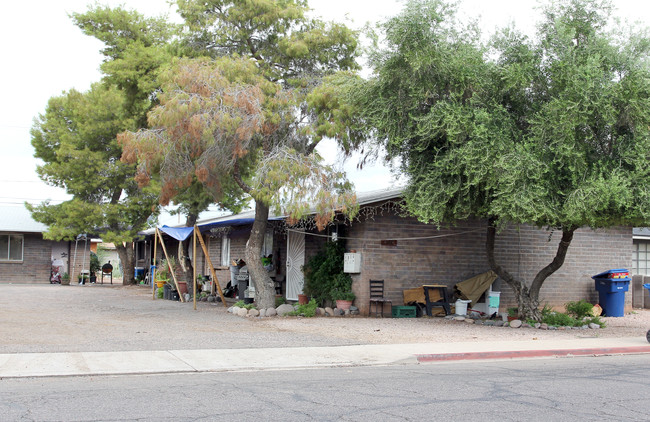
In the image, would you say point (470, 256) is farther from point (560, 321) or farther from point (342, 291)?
point (342, 291)

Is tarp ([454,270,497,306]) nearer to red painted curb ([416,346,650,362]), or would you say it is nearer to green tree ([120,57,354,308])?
green tree ([120,57,354,308])

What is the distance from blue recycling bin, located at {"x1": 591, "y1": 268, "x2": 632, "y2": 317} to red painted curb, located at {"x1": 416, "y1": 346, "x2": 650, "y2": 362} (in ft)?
23.5

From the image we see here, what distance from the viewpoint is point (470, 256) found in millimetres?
19281

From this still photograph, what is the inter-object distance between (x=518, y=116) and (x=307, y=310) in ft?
24.1

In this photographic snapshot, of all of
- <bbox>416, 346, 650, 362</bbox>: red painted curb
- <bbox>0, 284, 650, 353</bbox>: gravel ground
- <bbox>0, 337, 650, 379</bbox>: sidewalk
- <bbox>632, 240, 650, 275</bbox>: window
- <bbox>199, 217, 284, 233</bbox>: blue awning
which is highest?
<bbox>199, 217, 284, 233</bbox>: blue awning

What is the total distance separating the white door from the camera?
2004cm

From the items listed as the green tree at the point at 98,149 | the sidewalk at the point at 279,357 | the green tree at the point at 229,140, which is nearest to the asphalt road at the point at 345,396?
the sidewalk at the point at 279,357

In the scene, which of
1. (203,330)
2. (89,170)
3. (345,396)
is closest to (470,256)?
(203,330)

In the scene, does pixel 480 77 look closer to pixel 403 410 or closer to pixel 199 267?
pixel 403 410

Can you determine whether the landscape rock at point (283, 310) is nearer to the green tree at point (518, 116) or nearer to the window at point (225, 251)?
the green tree at point (518, 116)

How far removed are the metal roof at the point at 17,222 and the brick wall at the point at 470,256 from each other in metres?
22.1

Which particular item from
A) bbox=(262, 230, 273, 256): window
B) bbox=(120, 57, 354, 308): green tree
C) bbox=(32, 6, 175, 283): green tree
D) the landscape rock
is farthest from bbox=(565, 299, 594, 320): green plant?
bbox=(32, 6, 175, 283): green tree

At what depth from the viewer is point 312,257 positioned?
19.5 m

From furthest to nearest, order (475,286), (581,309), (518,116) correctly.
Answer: (475,286)
(581,309)
(518,116)
